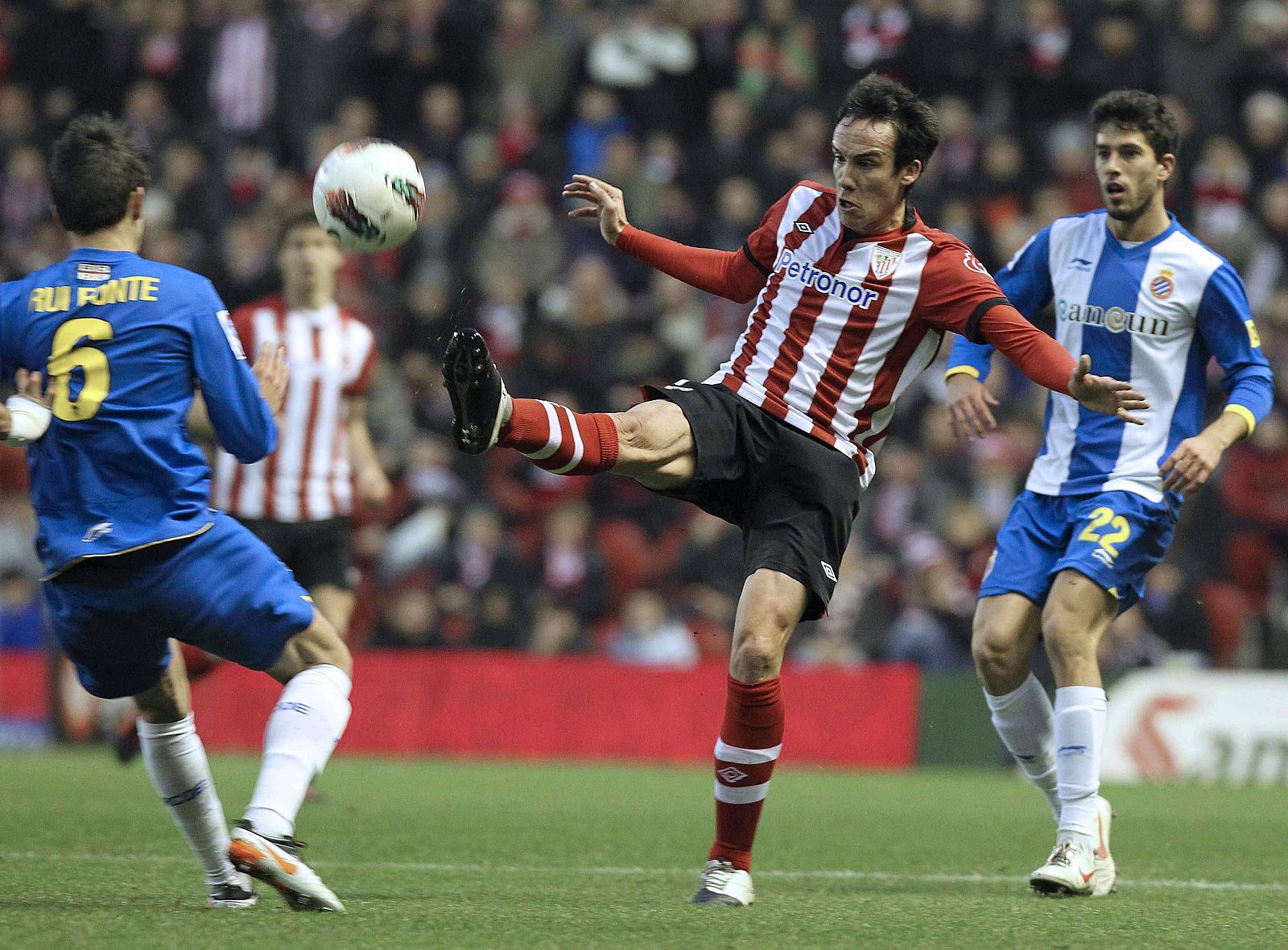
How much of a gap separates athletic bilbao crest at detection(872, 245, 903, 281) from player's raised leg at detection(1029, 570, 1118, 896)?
119 cm

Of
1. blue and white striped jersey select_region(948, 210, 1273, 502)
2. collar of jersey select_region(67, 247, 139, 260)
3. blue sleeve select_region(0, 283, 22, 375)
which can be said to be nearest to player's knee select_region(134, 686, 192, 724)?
blue sleeve select_region(0, 283, 22, 375)

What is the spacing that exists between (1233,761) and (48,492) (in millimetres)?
8935

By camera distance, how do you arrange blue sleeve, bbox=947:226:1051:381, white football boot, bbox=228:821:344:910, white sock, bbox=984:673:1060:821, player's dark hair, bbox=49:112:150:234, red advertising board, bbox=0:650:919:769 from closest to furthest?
white football boot, bbox=228:821:344:910, player's dark hair, bbox=49:112:150:234, white sock, bbox=984:673:1060:821, blue sleeve, bbox=947:226:1051:381, red advertising board, bbox=0:650:919:769

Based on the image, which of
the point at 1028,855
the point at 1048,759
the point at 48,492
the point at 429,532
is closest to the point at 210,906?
the point at 48,492

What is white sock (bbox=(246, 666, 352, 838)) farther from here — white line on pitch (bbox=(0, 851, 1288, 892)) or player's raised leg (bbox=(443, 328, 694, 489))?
white line on pitch (bbox=(0, 851, 1288, 892))

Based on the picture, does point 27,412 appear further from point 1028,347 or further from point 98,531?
point 1028,347

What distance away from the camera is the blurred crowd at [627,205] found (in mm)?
13062

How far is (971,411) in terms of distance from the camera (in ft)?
19.3

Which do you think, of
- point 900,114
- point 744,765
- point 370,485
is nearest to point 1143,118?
point 900,114

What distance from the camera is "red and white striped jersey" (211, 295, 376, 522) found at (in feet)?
27.8

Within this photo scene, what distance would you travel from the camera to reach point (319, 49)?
16.5m

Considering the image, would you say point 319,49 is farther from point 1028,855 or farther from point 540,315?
point 1028,855

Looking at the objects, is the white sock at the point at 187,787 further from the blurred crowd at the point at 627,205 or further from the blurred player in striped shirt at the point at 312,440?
the blurred crowd at the point at 627,205

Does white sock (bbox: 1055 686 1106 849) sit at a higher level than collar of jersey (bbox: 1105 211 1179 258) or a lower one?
lower
